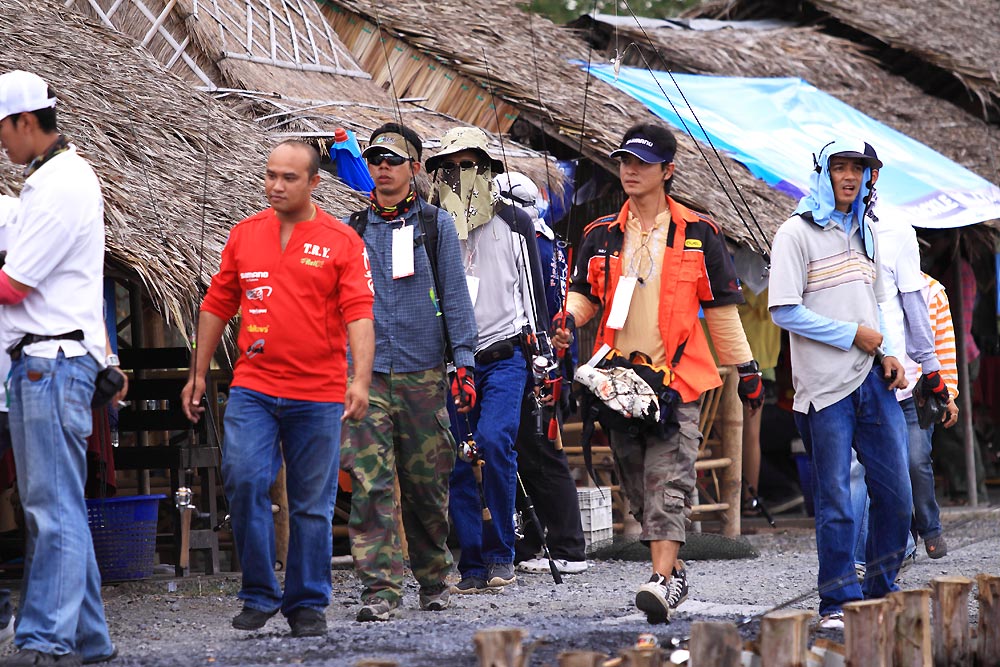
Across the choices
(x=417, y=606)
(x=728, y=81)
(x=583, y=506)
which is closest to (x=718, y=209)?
(x=583, y=506)

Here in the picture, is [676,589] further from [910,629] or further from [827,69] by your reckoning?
[827,69]

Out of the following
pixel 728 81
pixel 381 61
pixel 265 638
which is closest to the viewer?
pixel 265 638

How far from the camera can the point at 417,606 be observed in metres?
6.76

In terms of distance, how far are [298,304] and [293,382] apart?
0.29 m

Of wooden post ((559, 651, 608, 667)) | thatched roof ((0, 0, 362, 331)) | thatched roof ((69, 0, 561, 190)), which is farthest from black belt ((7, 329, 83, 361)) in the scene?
thatched roof ((69, 0, 561, 190))

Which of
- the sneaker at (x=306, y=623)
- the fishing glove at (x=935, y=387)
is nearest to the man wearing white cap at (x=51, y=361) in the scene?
the sneaker at (x=306, y=623)

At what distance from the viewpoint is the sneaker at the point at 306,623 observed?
5645 mm

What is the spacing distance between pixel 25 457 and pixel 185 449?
9.68 feet

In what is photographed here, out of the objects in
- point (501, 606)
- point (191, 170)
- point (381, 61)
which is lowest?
point (501, 606)

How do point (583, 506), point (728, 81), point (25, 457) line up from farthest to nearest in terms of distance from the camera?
point (728, 81), point (583, 506), point (25, 457)

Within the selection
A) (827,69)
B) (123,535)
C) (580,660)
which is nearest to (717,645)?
(580,660)

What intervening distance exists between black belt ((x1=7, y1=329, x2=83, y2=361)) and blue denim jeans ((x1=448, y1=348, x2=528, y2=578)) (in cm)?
255

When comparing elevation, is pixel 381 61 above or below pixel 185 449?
above

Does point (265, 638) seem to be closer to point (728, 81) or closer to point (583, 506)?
point (583, 506)
